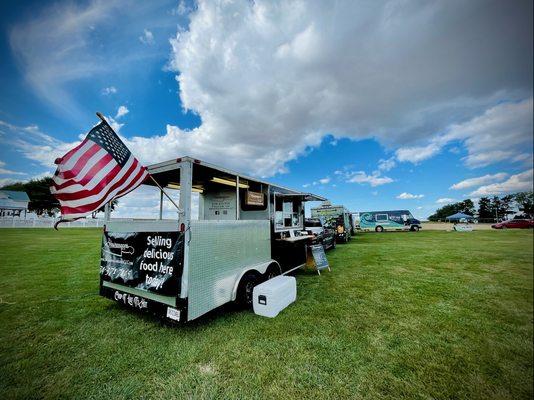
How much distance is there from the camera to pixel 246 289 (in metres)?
4.93

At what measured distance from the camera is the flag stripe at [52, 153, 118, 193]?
10.5 feet

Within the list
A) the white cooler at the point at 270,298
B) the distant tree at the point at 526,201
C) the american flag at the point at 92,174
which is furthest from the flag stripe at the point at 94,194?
the distant tree at the point at 526,201

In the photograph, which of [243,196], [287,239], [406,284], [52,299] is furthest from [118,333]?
[406,284]

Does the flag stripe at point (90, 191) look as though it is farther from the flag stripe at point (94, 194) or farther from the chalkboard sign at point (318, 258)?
the chalkboard sign at point (318, 258)

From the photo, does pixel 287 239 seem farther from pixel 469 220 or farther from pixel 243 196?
pixel 469 220

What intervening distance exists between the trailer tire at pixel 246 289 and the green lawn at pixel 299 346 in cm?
25

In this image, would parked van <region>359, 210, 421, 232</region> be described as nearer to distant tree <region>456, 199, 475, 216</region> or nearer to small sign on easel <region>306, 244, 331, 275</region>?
small sign on easel <region>306, 244, 331, 275</region>

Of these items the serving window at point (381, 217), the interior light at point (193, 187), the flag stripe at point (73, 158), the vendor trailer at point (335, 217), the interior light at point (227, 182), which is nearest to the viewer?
the flag stripe at point (73, 158)

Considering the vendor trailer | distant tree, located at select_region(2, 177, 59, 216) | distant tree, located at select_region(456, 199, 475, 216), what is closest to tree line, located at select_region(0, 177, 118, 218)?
distant tree, located at select_region(2, 177, 59, 216)

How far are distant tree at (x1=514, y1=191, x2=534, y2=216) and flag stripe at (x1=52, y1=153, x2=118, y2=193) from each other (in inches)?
167

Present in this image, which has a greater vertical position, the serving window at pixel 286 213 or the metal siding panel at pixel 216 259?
the serving window at pixel 286 213

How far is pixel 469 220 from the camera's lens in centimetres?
220

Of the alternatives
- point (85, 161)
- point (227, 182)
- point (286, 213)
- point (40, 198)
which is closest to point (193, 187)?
point (227, 182)

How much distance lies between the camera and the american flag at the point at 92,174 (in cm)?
320
